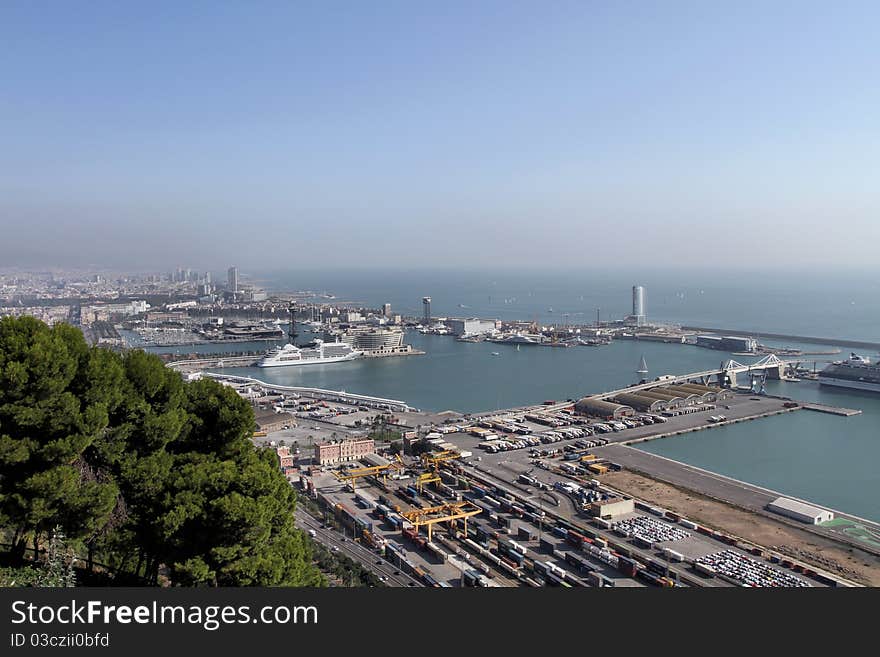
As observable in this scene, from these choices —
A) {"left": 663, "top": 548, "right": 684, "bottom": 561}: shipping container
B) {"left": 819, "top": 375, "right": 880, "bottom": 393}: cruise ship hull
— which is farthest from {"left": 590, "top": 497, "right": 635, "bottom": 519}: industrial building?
{"left": 819, "top": 375, "right": 880, "bottom": 393}: cruise ship hull

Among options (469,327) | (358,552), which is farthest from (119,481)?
(469,327)

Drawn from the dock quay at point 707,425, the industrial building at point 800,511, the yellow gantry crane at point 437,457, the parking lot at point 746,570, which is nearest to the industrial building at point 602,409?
the dock quay at point 707,425

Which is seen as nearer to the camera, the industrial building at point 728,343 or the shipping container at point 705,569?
the shipping container at point 705,569

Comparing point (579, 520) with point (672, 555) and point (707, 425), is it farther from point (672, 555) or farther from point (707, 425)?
point (707, 425)

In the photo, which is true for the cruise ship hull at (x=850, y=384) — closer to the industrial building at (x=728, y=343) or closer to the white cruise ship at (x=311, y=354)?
the industrial building at (x=728, y=343)

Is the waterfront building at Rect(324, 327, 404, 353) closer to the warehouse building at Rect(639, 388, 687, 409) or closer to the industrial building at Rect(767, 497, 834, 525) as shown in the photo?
the warehouse building at Rect(639, 388, 687, 409)

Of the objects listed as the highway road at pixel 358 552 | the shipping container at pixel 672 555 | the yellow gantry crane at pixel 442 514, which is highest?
the yellow gantry crane at pixel 442 514

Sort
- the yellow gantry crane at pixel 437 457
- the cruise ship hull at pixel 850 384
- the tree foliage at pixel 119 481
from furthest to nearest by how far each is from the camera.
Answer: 1. the cruise ship hull at pixel 850 384
2. the yellow gantry crane at pixel 437 457
3. the tree foliage at pixel 119 481
